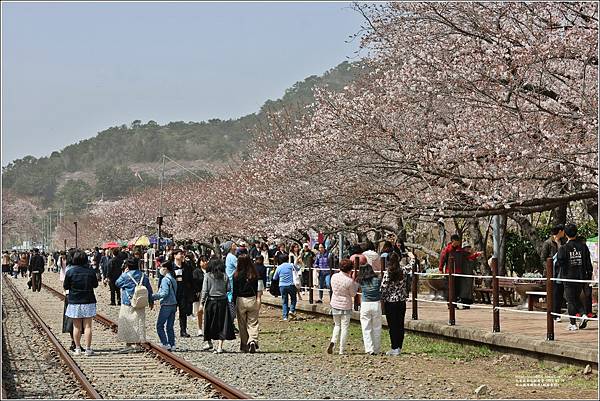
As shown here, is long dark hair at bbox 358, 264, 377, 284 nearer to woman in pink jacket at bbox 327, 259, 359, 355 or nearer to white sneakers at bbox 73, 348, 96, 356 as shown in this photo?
woman in pink jacket at bbox 327, 259, 359, 355

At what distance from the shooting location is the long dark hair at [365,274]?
Answer: 688 inches

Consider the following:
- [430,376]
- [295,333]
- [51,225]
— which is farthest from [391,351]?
[51,225]

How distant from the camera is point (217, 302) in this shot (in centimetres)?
1823

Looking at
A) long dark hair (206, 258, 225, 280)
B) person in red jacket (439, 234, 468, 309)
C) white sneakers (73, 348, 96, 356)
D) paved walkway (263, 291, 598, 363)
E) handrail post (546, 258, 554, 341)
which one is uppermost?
person in red jacket (439, 234, 468, 309)

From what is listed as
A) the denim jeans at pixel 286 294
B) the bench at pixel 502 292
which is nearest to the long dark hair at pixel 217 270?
the bench at pixel 502 292

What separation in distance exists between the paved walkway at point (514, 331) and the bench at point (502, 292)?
1028 millimetres

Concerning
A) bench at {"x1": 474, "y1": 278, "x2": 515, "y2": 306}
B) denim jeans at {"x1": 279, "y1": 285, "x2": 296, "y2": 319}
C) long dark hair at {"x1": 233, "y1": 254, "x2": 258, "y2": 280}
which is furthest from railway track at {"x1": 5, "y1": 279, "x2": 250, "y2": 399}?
bench at {"x1": 474, "y1": 278, "x2": 515, "y2": 306}

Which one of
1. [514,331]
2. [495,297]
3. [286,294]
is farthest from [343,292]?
[286,294]

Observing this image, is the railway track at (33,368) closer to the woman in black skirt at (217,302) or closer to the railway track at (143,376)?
the railway track at (143,376)

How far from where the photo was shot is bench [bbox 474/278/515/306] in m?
24.6

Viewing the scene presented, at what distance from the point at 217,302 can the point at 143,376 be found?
9.66 feet

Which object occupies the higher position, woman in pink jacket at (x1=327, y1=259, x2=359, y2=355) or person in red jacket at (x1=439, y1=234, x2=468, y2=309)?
person in red jacket at (x1=439, y1=234, x2=468, y2=309)

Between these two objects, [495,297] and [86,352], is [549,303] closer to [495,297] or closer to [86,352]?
[495,297]

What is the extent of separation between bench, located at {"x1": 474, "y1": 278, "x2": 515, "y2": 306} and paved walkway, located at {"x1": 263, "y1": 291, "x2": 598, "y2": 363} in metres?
1.03
